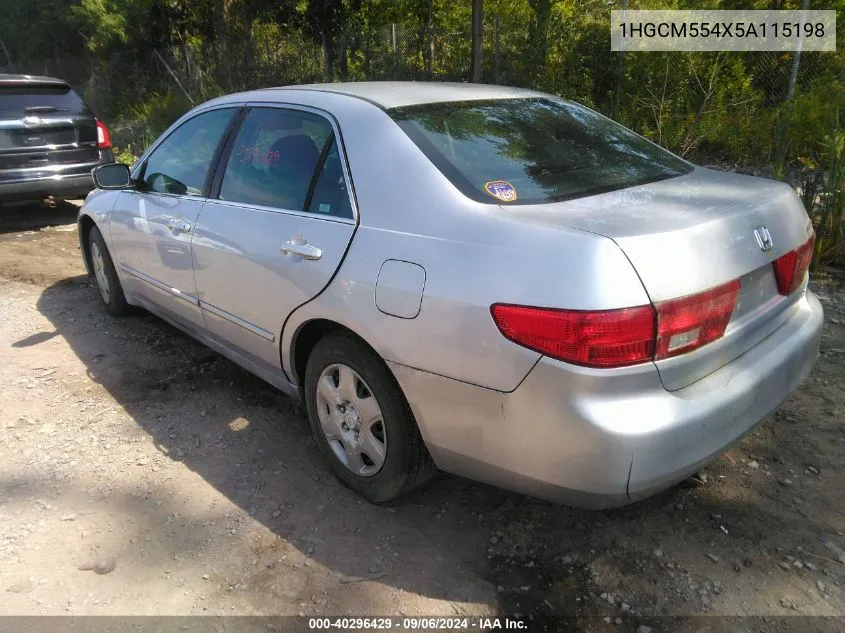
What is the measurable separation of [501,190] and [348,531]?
4.68 ft

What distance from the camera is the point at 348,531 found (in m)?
2.55

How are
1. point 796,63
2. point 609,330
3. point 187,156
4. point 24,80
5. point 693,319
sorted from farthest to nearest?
point 796,63 < point 24,80 < point 187,156 < point 693,319 < point 609,330

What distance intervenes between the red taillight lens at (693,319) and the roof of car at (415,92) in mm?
1441

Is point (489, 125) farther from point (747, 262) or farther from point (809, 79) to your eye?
point (809, 79)

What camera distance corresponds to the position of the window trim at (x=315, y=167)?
2521 mm

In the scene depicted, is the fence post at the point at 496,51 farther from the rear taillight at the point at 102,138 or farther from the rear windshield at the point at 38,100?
the rear windshield at the point at 38,100

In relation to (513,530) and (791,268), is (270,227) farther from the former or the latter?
(791,268)

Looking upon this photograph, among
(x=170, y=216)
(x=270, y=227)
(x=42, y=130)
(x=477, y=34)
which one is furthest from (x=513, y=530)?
(x=477, y=34)

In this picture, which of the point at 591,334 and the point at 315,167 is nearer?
the point at 591,334

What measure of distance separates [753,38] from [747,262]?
27.2ft

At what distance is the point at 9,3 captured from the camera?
25844mm

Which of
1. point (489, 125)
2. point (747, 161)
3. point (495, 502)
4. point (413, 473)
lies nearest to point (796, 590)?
point (495, 502)

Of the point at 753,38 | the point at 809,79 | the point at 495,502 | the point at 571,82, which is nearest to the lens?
the point at 495,502

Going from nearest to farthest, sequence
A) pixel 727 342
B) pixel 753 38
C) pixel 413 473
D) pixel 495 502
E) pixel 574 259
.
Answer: pixel 574 259
pixel 727 342
pixel 413 473
pixel 495 502
pixel 753 38
